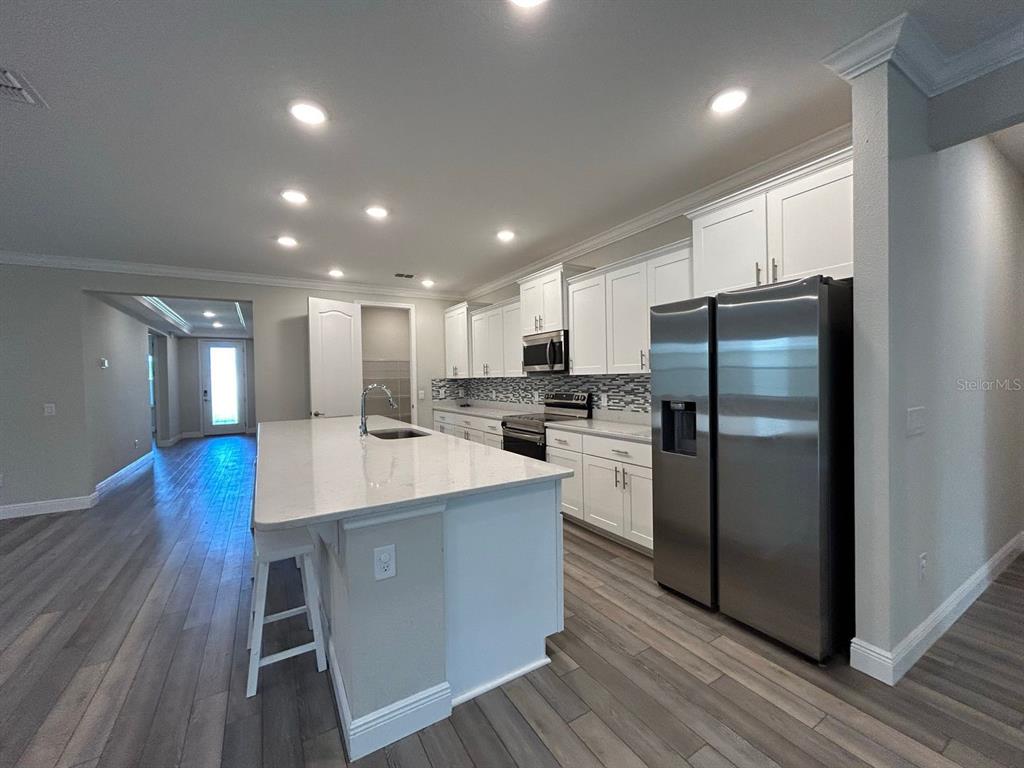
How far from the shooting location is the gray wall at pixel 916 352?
1735 mm

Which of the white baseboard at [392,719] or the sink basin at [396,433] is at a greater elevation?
the sink basin at [396,433]

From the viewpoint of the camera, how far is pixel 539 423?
3938mm

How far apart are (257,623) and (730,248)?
119 inches

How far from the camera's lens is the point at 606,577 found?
2.73m

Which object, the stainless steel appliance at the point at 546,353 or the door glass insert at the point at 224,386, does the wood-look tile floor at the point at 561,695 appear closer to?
the stainless steel appliance at the point at 546,353

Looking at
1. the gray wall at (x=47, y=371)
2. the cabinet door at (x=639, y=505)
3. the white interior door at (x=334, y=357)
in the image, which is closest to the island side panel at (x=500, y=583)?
the cabinet door at (x=639, y=505)

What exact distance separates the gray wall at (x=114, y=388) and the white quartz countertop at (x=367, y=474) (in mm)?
3449

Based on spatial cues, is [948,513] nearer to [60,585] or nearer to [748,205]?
[748,205]

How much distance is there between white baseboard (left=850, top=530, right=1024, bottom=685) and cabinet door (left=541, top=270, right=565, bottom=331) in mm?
3012

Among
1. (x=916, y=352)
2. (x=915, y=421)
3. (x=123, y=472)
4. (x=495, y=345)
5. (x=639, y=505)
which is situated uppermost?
(x=495, y=345)

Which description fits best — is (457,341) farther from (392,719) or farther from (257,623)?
(392,719)

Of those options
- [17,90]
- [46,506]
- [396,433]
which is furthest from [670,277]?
[46,506]

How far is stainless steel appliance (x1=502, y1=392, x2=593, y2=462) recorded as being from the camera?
394 centimetres

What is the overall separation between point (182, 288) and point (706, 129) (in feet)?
17.7
